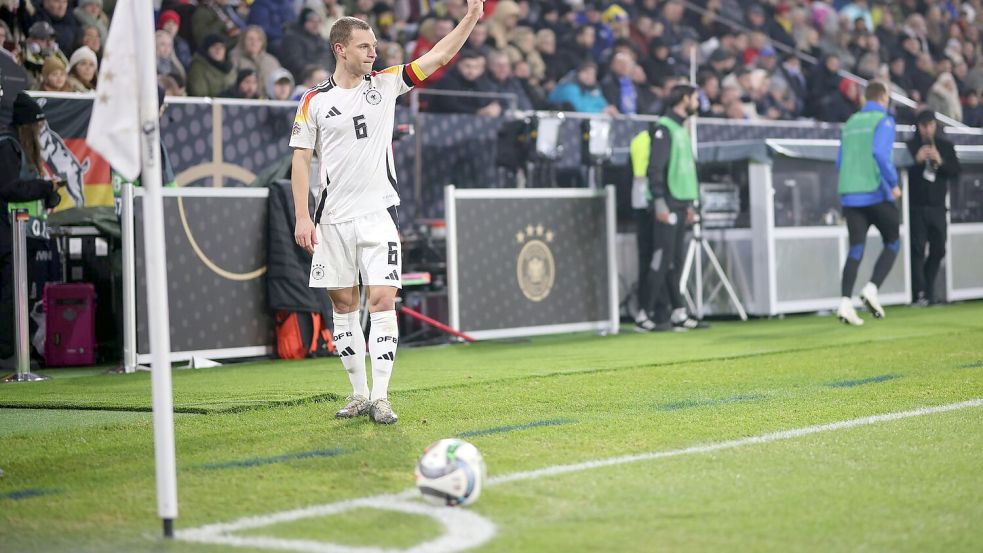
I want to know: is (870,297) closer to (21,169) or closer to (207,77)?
(207,77)

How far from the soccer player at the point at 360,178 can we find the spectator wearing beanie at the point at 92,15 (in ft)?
24.6

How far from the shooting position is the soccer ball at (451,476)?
4.65 m

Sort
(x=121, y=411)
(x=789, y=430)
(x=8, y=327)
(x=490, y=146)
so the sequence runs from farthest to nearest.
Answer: (x=490, y=146) → (x=8, y=327) → (x=121, y=411) → (x=789, y=430)

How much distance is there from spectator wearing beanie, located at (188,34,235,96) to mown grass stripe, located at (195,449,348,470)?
9245 millimetres

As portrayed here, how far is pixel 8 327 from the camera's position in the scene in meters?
11.3

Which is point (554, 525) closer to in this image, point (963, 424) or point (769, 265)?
point (963, 424)

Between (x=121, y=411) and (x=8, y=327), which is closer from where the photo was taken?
(x=121, y=411)

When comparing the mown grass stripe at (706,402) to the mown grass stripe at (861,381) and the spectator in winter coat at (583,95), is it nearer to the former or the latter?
the mown grass stripe at (861,381)

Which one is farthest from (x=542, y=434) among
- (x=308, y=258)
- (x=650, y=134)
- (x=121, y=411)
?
(x=650, y=134)

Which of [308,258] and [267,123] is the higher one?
[267,123]

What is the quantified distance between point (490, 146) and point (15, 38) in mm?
5361

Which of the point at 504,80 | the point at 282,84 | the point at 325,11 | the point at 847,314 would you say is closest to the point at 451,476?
the point at 847,314

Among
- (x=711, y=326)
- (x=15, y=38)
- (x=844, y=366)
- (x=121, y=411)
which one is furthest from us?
(x=711, y=326)

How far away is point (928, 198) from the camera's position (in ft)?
54.3
